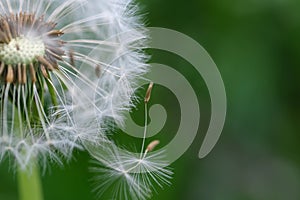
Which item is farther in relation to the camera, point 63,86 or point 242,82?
point 242,82

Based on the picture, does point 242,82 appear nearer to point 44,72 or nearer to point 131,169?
point 131,169

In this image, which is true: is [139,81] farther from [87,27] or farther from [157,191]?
[157,191]

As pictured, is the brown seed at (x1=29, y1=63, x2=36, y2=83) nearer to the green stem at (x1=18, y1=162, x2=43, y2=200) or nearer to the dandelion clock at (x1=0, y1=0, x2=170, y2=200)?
the dandelion clock at (x1=0, y1=0, x2=170, y2=200)

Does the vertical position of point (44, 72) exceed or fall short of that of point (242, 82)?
it falls short

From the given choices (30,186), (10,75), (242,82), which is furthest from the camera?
(242,82)

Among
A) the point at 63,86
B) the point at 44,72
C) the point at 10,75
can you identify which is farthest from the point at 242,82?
the point at 10,75

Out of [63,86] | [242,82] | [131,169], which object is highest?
[242,82]

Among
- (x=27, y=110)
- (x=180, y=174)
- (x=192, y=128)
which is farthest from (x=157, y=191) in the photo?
(x=27, y=110)
